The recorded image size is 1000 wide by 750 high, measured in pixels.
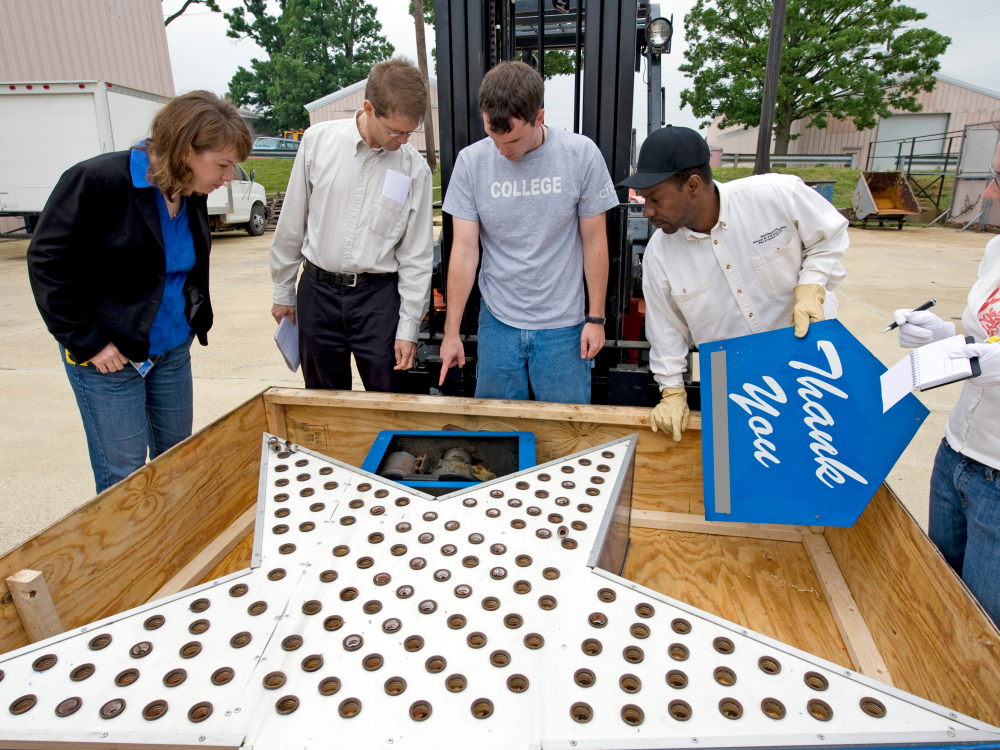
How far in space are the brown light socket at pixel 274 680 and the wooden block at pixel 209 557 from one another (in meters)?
0.79

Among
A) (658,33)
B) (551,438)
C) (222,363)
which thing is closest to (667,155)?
(551,438)

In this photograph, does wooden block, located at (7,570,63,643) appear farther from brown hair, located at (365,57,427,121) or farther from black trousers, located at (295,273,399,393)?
brown hair, located at (365,57,427,121)

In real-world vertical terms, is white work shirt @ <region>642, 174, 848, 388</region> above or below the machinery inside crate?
above

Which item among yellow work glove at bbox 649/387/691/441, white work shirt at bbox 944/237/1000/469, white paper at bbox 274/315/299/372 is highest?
white work shirt at bbox 944/237/1000/469

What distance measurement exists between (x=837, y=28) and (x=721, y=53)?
4.34 meters

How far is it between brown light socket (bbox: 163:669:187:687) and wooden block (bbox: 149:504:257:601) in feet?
2.20

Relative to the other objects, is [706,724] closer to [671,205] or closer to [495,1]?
[671,205]

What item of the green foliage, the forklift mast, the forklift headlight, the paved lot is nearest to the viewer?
the forklift mast

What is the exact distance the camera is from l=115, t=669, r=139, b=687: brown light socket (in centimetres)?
121

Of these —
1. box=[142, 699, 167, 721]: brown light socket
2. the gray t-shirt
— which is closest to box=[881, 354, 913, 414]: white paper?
the gray t-shirt

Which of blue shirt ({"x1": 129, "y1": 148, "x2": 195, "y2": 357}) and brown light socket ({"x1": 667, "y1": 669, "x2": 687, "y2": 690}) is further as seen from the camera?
blue shirt ({"x1": 129, "y1": 148, "x2": 195, "y2": 357})

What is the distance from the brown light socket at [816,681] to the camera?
1207 millimetres

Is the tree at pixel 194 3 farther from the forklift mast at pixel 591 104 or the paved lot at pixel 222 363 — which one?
the forklift mast at pixel 591 104

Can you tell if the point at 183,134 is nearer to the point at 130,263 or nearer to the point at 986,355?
the point at 130,263
